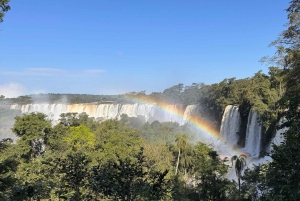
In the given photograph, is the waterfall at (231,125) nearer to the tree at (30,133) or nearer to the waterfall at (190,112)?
the waterfall at (190,112)

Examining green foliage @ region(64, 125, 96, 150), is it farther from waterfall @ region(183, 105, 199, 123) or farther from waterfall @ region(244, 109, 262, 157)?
waterfall @ region(183, 105, 199, 123)

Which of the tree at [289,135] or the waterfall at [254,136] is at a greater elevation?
the tree at [289,135]

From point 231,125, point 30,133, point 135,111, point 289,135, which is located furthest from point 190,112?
point 289,135

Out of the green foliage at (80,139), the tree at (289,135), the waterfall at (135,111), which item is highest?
the tree at (289,135)

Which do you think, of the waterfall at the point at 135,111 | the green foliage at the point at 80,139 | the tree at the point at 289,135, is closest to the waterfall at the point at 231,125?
the green foliage at the point at 80,139

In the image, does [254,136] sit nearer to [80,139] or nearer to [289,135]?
[80,139]

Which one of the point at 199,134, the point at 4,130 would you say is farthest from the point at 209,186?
the point at 4,130
